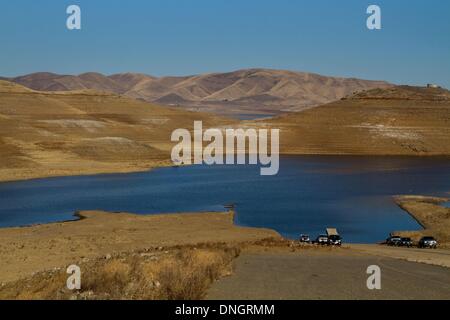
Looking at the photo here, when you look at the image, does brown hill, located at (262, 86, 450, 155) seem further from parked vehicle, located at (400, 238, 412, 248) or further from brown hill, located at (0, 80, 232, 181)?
parked vehicle, located at (400, 238, 412, 248)

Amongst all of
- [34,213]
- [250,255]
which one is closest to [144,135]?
[34,213]

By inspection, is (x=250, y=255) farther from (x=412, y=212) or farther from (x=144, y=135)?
(x=144, y=135)

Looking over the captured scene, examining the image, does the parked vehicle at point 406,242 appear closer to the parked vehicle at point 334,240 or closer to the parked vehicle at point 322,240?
the parked vehicle at point 334,240

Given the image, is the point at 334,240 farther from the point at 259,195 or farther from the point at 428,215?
the point at 259,195

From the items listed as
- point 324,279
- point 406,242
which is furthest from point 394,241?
point 324,279

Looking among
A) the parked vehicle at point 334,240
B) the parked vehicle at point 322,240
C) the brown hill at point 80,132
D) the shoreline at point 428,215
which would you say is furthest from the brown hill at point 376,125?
the parked vehicle at point 322,240

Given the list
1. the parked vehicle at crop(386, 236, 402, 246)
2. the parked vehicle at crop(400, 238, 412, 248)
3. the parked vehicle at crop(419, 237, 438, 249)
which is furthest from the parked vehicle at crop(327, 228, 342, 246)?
the parked vehicle at crop(419, 237, 438, 249)
